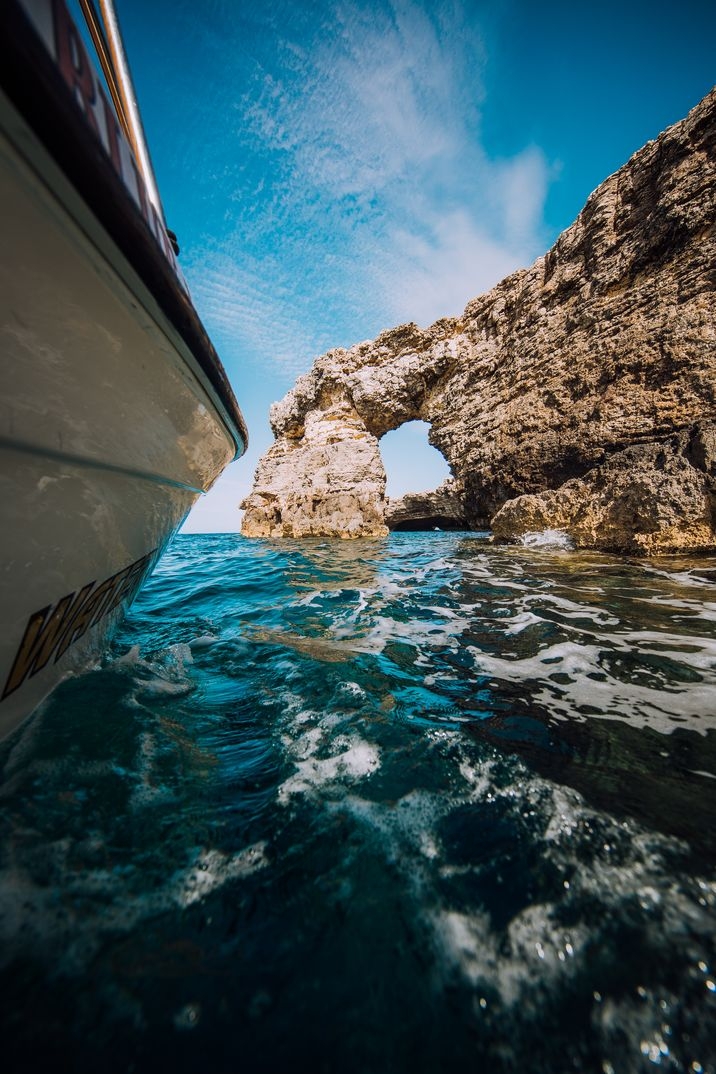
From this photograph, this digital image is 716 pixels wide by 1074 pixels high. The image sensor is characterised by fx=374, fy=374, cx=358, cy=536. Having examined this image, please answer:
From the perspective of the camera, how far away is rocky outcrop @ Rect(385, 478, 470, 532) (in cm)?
2338

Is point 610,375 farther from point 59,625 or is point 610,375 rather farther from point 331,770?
point 59,625

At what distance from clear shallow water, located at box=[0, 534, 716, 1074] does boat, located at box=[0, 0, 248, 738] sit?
21.3 inches

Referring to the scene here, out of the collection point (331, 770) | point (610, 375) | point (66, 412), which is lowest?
point (331, 770)

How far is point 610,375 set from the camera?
748cm

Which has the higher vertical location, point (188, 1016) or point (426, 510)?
point (426, 510)

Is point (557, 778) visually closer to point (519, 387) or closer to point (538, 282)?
point (519, 387)

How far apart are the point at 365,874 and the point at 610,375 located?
30.2ft

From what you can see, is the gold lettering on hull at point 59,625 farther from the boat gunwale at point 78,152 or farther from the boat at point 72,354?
the boat gunwale at point 78,152

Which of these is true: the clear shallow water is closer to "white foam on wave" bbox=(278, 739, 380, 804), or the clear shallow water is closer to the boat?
"white foam on wave" bbox=(278, 739, 380, 804)

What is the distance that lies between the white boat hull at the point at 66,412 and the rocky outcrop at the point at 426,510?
21.6 m

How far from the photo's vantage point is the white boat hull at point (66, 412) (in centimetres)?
78

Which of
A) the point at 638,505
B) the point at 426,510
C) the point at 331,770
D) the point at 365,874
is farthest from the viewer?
the point at 426,510

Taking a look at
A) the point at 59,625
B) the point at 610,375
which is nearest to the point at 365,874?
the point at 59,625

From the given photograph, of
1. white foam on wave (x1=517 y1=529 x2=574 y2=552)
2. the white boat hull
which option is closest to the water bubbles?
the white boat hull
